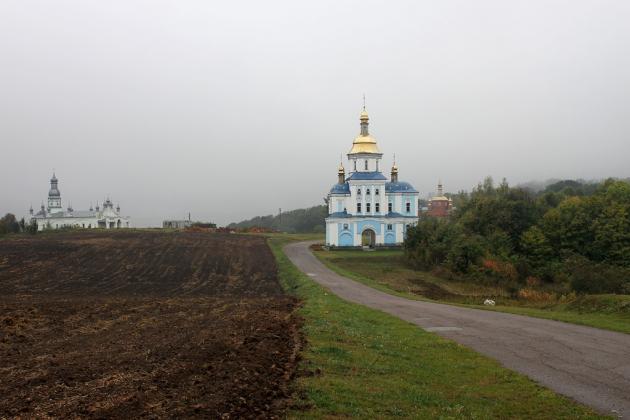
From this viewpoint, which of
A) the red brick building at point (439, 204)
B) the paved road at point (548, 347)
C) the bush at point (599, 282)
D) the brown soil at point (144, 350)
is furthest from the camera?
the red brick building at point (439, 204)

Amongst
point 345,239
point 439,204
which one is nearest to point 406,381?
point 345,239

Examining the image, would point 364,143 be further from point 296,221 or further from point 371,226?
point 296,221

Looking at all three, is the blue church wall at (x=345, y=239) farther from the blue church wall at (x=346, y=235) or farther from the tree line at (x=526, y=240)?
the tree line at (x=526, y=240)

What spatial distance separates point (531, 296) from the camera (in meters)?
35.4

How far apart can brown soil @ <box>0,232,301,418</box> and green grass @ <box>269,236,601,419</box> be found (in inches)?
26.2

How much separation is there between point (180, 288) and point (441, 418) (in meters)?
26.7

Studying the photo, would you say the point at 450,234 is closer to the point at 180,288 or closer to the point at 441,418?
the point at 180,288

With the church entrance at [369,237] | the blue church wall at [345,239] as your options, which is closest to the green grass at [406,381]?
the blue church wall at [345,239]

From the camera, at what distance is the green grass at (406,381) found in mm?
9641

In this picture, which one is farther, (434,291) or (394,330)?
(434,291)

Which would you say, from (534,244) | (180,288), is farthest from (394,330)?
(534,244)

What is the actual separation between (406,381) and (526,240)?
155 feet

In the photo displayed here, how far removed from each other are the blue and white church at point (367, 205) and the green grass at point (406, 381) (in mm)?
48208

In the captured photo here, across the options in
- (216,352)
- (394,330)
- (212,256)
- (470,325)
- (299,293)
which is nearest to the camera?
(216,352)
